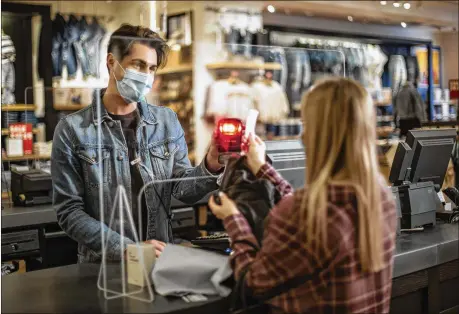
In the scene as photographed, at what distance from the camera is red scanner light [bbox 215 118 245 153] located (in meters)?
2.59

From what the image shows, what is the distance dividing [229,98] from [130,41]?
4638mm

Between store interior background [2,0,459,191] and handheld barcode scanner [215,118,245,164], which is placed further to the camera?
store interior background [2,0,459,191]

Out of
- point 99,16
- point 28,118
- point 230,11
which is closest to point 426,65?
point 230,11

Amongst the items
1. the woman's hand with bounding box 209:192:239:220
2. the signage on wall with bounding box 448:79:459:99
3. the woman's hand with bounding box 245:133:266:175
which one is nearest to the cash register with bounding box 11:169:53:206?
the woman's hand with bounding box 245:133:266:175

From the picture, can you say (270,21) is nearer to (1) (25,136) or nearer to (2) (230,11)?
(2) (230,11)

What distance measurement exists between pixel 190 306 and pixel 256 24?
7683 millimetres

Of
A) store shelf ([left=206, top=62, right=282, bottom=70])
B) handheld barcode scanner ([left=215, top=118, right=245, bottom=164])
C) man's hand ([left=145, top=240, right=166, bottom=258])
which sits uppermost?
store shelf ([left=206, top=62, right=282, bottom=70])

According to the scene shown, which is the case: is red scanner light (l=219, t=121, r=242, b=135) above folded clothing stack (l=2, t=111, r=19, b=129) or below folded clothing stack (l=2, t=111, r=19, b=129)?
below

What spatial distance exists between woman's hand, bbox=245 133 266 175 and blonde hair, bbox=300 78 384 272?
1.25ft

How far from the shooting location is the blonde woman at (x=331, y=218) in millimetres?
1929

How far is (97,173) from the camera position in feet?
8.55

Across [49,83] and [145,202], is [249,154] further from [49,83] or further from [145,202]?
[49,83]

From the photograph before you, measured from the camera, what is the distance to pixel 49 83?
807cm

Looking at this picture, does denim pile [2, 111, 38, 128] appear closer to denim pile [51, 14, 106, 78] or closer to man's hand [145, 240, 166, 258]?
denim pile [51, 14, 106, 78]
